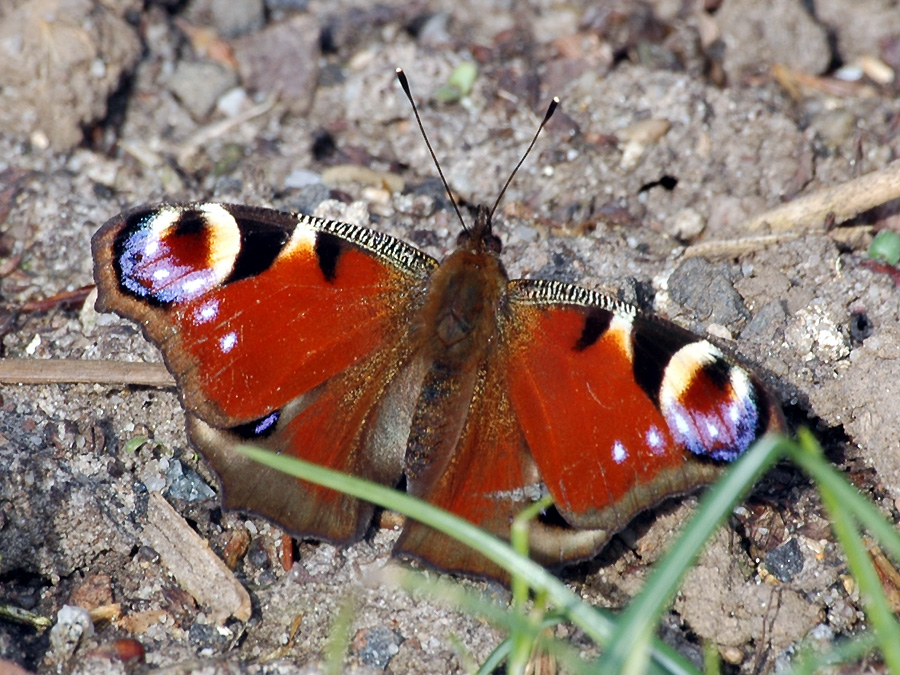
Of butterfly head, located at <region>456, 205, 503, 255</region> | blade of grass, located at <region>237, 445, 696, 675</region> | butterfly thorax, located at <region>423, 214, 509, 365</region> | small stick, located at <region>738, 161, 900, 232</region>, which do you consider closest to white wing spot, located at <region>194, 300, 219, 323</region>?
butterfly thorax, located at <region>423, 214, 509, 365</region>

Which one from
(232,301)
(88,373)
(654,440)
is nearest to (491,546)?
(654,440)

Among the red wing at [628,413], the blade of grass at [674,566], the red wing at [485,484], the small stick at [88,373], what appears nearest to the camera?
the blade of grass at [674,566]

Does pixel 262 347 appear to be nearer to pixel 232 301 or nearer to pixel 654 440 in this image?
pixel 232 301

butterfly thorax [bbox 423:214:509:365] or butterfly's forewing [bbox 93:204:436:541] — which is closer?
butterfly's forewing [bbox 93:204:436:541]

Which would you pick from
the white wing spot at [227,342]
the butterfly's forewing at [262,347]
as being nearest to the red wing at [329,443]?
the butterfly's forewing at [262,347]

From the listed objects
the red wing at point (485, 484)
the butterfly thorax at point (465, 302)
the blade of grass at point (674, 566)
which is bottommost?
the red wing at point (485, 484)

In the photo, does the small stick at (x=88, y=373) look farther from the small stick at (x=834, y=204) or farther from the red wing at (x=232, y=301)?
the small stick at (x=834, y=204)

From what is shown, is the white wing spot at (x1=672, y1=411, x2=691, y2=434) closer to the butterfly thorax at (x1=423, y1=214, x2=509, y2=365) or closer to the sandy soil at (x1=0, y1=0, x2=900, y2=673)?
the sandy soil at (x1=0, y1=0, x2=900, y2=673)

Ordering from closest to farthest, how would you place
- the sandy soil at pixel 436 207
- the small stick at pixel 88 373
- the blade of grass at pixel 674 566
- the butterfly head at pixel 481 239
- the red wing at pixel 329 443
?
the blade of grass at pixel 674 566, the red wing at pixel 329 443, the sandy soil at pixel 436 207, the butterfly head at pixel 481 239, the small stick at pixel 88 373
